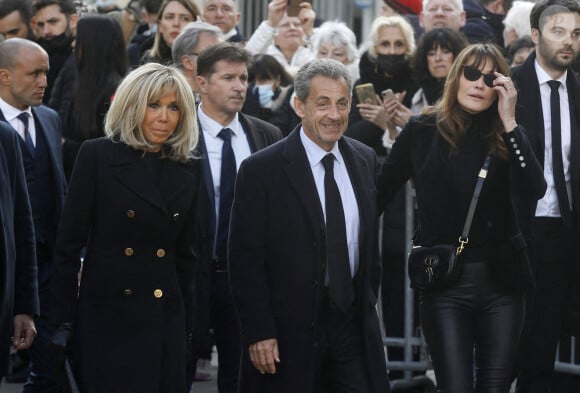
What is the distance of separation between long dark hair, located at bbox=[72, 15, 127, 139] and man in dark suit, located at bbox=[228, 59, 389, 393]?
3.06m

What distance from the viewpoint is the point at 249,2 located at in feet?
63.6

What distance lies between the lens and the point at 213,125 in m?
7.93

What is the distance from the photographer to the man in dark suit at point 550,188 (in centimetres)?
823

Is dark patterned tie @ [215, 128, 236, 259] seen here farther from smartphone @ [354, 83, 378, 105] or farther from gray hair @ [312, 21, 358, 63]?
gray hair @ [312, 21, 358, 63]

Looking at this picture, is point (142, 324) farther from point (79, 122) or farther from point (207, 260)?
point (79, 122)

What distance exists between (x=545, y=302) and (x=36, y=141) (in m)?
3.25

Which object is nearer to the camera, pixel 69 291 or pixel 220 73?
pixel 69 291

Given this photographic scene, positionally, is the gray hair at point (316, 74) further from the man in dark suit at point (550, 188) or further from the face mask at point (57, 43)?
the face mask at point (57, 43)

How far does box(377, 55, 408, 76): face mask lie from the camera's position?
10219 mm

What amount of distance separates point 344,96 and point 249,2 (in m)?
12.8

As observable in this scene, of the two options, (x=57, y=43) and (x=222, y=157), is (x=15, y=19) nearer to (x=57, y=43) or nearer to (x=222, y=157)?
(x=57, y=43)

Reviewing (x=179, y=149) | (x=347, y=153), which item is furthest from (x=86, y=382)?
(x=347, y=153)

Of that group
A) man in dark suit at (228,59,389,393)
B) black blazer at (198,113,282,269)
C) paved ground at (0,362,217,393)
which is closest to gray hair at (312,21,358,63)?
paved ground at (0,362,217,393)

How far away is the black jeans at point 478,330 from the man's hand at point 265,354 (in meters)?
0.95
